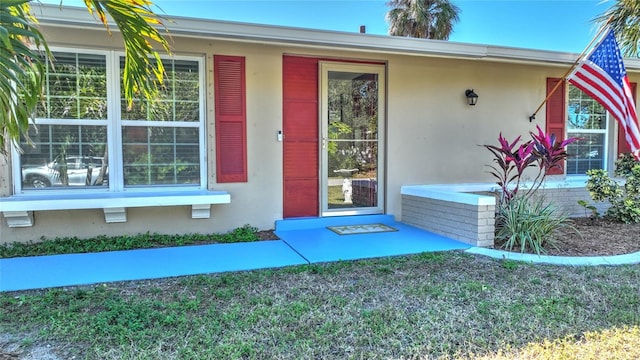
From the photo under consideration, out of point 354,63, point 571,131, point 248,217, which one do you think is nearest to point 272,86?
point 354,63

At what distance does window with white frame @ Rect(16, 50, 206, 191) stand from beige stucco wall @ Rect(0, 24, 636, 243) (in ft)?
0.59

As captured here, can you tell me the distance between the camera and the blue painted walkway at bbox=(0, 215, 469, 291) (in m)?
3.42

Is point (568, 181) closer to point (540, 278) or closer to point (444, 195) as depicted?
point (444, 195)

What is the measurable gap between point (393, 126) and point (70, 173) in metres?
4.17

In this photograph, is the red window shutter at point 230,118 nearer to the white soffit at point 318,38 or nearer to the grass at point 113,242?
the white soffit at point 318,38

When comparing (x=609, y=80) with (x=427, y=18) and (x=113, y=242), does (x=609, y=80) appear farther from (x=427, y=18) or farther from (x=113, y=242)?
(x=427, y=18)

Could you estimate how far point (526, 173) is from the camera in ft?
21.4

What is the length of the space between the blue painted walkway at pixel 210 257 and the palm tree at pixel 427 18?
1190 cm

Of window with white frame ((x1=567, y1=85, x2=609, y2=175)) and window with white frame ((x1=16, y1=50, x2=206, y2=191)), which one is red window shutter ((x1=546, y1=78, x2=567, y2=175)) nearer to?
window with white frame ((x1=567, y1=85, x2=609, y2=175))

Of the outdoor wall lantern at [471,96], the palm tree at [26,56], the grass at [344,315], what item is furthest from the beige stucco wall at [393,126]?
the palm tree at [26,56]

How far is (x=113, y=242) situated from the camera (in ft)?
14.7

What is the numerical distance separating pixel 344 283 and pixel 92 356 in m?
1.84

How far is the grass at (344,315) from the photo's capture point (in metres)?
2.24

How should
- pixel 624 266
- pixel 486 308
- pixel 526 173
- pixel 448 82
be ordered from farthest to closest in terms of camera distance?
pixel 526 173 < pixel 448 82 < pixel 624 266 < pixel 486 308
